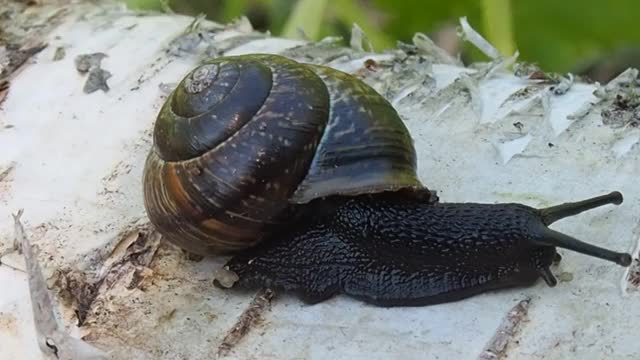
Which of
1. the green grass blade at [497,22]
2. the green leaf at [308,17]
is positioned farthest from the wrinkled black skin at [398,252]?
the green grass blade at [497,22]

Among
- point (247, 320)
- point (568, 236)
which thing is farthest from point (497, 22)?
point (247, 320)

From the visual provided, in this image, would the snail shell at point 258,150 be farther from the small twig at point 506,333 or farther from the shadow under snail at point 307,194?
the small twig at point 506,333

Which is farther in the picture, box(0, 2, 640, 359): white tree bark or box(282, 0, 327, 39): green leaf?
box(282, 0, 327, 39): green leaf

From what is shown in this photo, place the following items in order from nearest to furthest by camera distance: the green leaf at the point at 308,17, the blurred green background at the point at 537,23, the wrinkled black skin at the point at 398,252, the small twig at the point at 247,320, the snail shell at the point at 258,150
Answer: the small twig at the point at 247,320, the wrinkled black skin at the point at 398,252, the snail shell at the point at 258,150, the green leaf at the point at 308,17, the blurred green background at the point at 537,23

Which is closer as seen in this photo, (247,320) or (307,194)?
(247,320)

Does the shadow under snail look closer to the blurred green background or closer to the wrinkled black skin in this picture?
the wrinkled black skin

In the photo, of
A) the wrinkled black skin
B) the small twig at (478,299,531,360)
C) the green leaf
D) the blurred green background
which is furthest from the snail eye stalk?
the blurred green background

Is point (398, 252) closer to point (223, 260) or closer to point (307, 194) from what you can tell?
point (307, 194)
